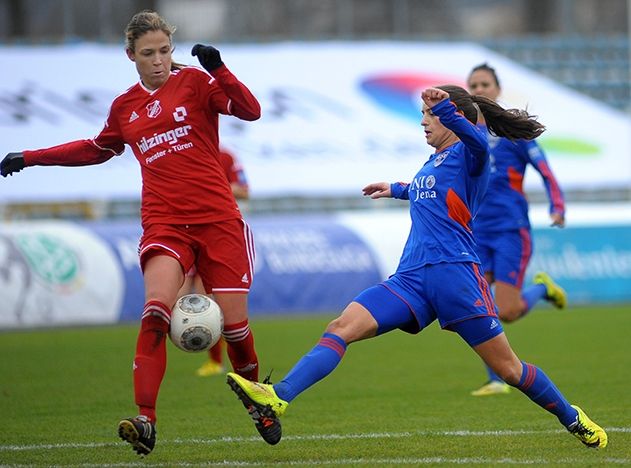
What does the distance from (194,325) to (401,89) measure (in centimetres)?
1826

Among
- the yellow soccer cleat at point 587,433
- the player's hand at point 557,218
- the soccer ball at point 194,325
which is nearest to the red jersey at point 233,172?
the player's hand at point 557,218

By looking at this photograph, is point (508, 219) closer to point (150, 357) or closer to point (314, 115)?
point (150, 357)

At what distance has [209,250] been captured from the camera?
6625 mm

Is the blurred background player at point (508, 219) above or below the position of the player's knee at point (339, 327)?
below

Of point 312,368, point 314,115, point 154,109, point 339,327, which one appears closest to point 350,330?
point 339,327

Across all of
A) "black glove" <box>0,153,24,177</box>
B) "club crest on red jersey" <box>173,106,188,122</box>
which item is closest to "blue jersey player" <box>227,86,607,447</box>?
"club crest on red jersey" <box>173,106,188,122</box>

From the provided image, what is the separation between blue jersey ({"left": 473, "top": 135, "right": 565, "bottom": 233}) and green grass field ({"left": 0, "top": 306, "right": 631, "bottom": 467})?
4.47 ft

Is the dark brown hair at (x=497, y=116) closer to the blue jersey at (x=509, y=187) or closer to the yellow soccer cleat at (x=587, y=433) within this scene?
the yellow soccer cleat at (x=587, y=433)

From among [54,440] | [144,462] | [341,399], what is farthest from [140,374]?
[341,399]

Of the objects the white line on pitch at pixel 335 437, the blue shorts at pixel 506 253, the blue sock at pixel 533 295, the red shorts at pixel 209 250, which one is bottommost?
the blue sock at pixel 533 295

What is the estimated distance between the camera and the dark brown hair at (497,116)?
652 centimetres

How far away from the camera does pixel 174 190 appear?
6602 millimetres

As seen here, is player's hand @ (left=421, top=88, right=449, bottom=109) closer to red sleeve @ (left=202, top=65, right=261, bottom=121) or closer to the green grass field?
red sleeve @ (left=202, top=65, right=261, bottom=121)

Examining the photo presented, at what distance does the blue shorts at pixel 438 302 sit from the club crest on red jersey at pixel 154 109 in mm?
1520
